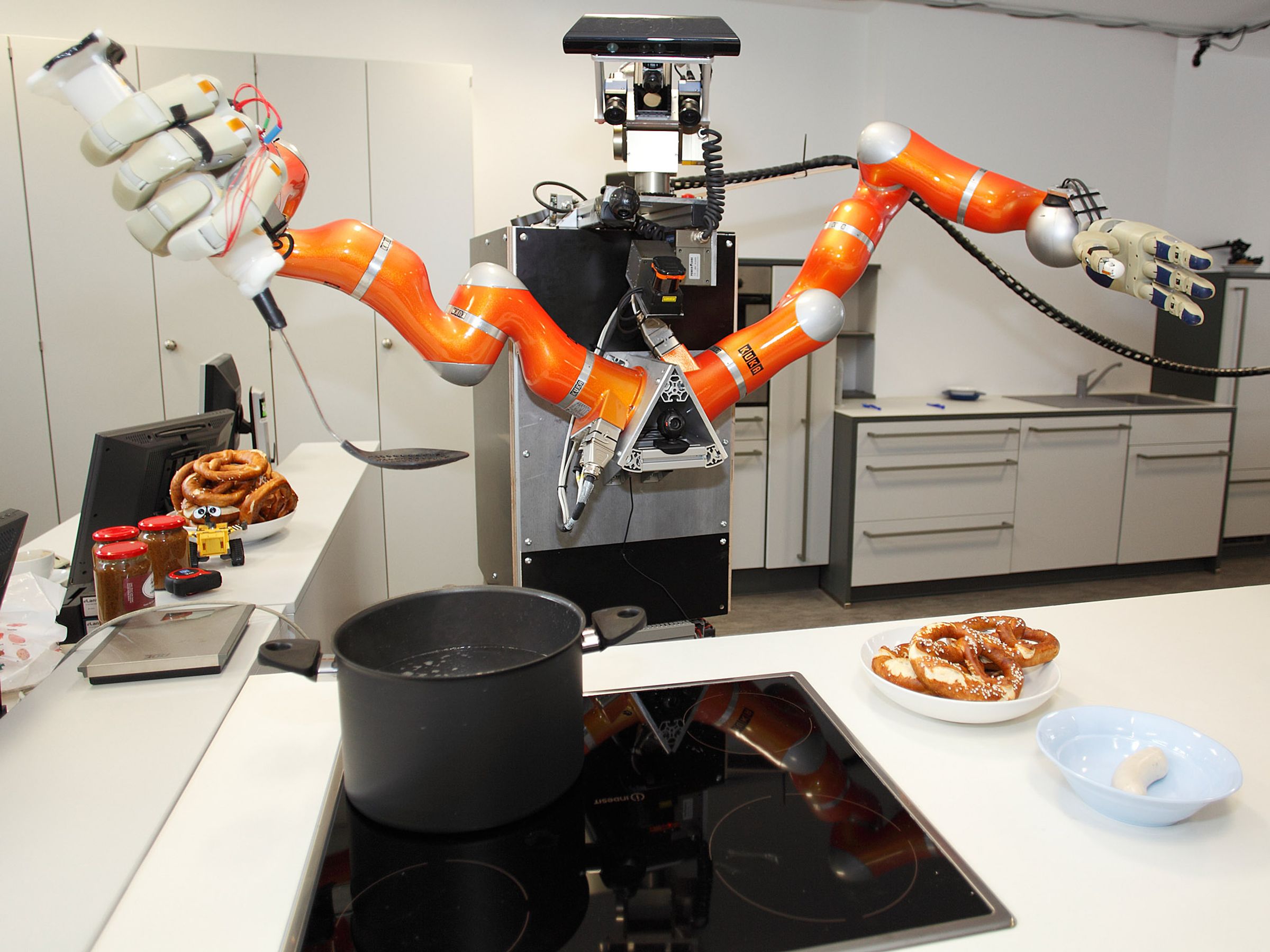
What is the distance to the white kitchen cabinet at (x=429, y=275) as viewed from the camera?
9.88 feet

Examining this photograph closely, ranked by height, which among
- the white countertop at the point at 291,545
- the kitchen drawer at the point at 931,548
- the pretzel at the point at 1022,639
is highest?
the pretzel at the point at 1022,639

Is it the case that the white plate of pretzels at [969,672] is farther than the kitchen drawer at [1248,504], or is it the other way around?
the kitchen drawer at [1248,504]

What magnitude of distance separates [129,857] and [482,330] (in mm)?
902

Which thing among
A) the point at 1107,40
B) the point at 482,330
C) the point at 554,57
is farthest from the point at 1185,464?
the point at 482,330

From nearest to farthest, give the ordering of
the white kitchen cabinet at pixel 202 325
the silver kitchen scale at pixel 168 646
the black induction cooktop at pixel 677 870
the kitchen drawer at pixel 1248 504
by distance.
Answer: the black induction cooktop at pixel 677 870 → the silver kitchen scale at pixel 168 646 → the white kitchen cabinet at pixel 202 325 → the kitchen drawer at pixel 1248 504

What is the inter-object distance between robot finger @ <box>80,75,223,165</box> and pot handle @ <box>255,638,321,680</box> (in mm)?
486

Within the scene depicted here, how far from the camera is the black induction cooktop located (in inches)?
24.4

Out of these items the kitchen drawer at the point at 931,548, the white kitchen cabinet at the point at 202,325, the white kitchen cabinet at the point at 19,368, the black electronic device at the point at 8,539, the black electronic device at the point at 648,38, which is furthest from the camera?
the kitchen drawer at the point at 931,548

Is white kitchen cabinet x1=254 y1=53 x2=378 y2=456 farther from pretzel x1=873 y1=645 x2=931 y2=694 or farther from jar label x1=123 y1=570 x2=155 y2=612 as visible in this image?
pretzel x1=873 y1=645 x2=931 y2=694

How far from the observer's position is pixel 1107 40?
13.2ft

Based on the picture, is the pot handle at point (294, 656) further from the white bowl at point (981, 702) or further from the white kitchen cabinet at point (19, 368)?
the white kitchen cabinet at point (19, 368)

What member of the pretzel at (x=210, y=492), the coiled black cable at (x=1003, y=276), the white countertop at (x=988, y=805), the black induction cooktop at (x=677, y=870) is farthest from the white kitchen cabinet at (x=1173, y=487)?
the pretzel at (x=210, y=492)

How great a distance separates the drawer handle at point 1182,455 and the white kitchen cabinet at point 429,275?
3.11 meters

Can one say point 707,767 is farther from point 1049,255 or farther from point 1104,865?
point 1049,255
